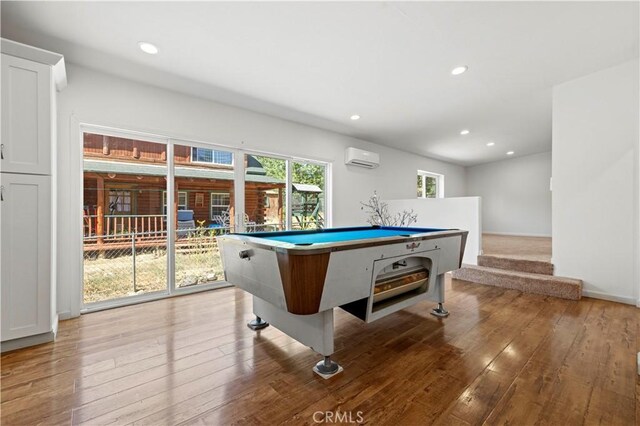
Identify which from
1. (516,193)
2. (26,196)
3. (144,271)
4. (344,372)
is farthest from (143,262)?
(516,193)

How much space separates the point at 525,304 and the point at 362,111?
3.32 m

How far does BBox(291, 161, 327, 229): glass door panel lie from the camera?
4773 millimetres

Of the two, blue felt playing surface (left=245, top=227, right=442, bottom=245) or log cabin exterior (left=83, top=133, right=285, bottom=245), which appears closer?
blue felt playing surface (left=245, top=227, right=442, bottom=245)

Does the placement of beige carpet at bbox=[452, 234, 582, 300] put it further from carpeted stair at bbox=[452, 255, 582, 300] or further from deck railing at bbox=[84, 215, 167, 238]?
deck railing at bbox=[84, 215, 167, 238]

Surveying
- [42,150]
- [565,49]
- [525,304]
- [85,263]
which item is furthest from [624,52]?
[85,263]

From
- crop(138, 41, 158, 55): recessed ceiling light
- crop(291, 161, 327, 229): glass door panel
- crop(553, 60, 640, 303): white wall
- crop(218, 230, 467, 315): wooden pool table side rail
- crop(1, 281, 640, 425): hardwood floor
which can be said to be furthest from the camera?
crop(291, 161, 327, 229): glass door panel

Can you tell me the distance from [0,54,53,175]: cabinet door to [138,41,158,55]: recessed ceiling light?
733 mm

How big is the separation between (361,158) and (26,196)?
466 cm

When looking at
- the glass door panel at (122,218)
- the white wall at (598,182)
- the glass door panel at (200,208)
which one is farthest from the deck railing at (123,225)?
the white wall at (598,182)

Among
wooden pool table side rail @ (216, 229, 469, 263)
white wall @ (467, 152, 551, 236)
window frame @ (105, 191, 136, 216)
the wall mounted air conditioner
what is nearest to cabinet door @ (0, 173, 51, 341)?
window frame @ (105, 191, 136, 216)

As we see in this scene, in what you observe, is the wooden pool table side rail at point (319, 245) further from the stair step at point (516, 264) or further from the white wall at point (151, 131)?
the stair step at point (516, 264)

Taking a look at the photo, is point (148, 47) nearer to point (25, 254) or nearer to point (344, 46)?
point (344, 46)

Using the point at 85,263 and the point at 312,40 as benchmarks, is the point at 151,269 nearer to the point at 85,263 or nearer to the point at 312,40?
the point at 85,263

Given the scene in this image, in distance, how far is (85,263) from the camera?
2.93 metres
